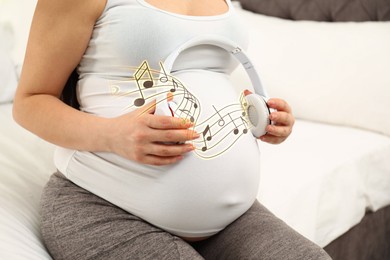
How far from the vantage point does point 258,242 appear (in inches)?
33.1

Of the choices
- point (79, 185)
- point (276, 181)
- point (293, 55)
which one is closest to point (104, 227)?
point (79, 185)

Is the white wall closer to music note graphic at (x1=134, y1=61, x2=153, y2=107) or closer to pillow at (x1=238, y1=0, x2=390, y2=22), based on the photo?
pillow at (x1=238, y1=0, x2=390, y2=22)

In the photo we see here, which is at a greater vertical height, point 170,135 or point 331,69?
point 170,135

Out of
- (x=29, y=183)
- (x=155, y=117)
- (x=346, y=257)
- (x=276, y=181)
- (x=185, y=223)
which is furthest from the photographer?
(x=346, y=257)

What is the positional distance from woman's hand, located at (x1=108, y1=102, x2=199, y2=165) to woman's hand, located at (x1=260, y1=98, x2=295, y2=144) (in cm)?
18

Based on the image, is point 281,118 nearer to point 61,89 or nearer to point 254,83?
point 254,83

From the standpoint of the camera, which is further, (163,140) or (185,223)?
(185,223)

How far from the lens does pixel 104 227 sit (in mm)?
788

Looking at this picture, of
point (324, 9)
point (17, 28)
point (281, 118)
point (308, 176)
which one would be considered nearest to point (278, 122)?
point (281, 118)

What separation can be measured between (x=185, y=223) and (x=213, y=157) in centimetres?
11

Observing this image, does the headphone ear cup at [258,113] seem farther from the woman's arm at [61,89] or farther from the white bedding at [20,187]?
the white bedding at [20,187]

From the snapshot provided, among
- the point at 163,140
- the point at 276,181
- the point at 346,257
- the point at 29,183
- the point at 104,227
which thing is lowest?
the point at 346,257

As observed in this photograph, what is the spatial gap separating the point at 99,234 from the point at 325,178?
2.09 feet

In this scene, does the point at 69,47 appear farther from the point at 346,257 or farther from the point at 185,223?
the point at 346,257
